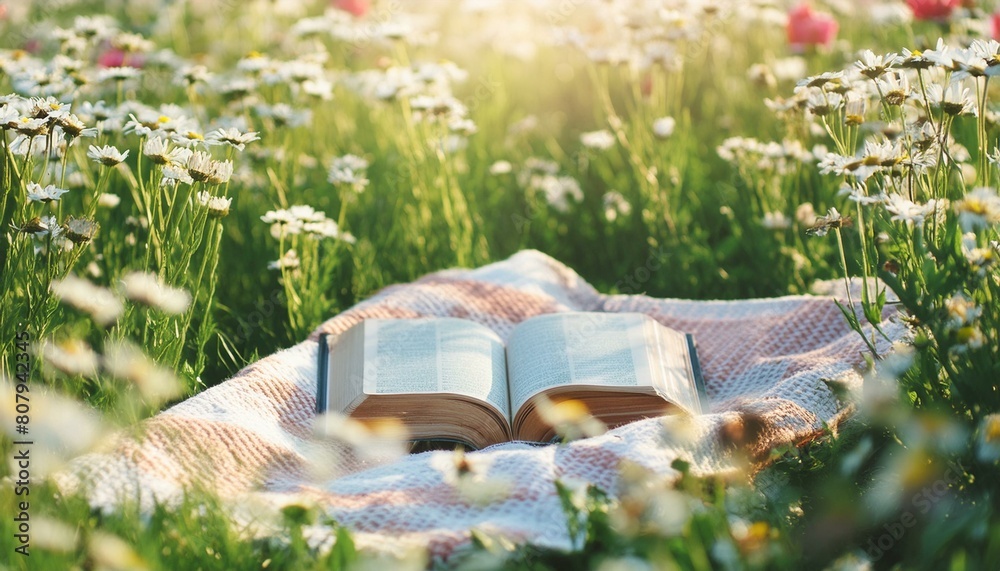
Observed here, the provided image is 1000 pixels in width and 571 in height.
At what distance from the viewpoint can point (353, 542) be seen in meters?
1.23

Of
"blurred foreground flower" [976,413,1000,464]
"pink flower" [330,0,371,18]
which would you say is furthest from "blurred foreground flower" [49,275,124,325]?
"pink flower" [330,0,371,18]

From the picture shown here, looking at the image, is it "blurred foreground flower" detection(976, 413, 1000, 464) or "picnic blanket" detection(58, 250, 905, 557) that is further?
"picnic blanket" detection(58, 250, 905, 557)

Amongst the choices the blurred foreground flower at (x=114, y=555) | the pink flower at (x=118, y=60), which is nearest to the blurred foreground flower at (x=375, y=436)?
the blurred foreground flower at (x=114, y=555)

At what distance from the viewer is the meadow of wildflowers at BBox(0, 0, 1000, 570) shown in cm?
128

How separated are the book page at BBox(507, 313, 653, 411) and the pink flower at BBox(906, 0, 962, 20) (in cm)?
159

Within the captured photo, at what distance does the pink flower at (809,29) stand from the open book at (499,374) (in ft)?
4.95

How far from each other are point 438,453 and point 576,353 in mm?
319

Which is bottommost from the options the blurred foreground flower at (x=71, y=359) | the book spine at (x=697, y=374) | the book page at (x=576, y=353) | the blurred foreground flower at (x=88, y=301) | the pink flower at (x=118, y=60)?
the book spine at (x=697, y=374)

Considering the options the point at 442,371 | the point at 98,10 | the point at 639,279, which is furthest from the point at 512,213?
the point at 98,10

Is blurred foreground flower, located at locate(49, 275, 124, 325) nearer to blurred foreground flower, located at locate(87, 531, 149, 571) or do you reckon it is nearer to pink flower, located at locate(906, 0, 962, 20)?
blurred foreground flower, located at locate(87, 531, 149, 571)

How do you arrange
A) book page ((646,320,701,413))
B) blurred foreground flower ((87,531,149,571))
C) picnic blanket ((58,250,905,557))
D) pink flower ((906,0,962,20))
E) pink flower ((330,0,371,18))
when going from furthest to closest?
pink flower ((330,0,371,18))
pink flower ((906,0,962,20))
book page ((646,320,701,413))
picnic blanket ((58,250,905,557))
blurred foreground flower ((87,531,149,571))

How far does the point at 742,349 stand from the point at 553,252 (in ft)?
2.90

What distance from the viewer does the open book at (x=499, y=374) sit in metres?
1.63

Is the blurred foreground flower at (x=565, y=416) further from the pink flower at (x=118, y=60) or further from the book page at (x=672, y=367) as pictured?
the pink flower at (x=118, y=60)
